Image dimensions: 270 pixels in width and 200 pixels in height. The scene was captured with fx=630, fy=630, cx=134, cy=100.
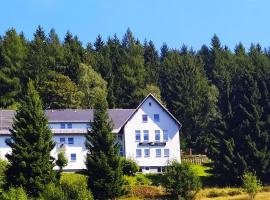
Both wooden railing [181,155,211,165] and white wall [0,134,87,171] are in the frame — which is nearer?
white wall [0,134,87,171]

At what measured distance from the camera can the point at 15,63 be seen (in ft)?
371

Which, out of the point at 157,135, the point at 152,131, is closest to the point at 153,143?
the point at 157,135

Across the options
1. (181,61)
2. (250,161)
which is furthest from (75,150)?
(181,61)

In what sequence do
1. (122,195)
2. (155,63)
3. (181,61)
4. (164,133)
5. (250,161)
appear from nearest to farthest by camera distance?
(122,195)
(250,161)
(164,133)
(181,61)
(155,63)

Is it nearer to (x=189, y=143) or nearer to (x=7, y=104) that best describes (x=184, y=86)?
(x=189, y=143)

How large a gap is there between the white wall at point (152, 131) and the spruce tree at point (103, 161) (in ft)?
50.9

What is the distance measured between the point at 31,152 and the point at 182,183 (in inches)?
680

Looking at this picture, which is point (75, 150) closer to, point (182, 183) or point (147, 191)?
point (147, 191)

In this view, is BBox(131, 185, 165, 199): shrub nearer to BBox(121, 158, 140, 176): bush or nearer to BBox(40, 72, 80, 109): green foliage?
BBox(121, 158, 140, 176): bush

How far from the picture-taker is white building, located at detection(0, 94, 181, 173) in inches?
3433

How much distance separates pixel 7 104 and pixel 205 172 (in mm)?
38277

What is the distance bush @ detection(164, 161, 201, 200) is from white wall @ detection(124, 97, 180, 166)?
15.9m

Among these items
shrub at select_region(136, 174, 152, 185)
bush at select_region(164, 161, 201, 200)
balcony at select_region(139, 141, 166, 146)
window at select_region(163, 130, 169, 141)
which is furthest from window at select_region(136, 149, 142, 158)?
bush at select_region(164, 161, 201, 200)

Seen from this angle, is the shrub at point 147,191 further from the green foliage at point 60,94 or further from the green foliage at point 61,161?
the green foliage at point 60,94
